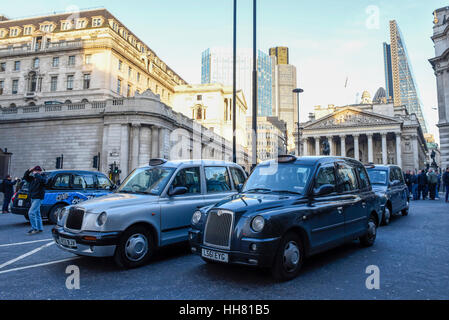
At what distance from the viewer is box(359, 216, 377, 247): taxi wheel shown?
6063mm

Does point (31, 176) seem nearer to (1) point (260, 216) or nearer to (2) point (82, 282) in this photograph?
(2) point (82, 282)

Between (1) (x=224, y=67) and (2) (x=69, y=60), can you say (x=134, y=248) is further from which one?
(1) (x=224, y=67)

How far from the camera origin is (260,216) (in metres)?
3.90

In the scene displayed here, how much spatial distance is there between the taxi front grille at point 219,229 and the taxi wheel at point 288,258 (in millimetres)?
704

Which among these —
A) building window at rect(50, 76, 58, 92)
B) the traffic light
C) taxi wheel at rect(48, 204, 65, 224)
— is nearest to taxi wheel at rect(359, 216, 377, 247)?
taxi wheel at rect(48, 204, 65, 224)

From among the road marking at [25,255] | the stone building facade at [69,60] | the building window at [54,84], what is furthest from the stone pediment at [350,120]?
the road marking at [25,255]

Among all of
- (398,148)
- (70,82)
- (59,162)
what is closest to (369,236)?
(59,162)

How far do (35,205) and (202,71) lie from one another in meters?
117

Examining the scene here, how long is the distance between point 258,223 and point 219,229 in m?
0.60

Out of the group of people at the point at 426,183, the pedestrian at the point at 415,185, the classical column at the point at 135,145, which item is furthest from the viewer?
the classical column at the point at 135,145

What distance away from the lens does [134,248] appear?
15.8 feet

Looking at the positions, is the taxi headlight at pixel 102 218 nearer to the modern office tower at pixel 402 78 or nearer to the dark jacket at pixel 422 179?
the dark jacket at pixel 422 179

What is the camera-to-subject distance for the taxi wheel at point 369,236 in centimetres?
606

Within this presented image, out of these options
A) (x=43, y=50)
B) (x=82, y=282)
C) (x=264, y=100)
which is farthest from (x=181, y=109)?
(x=264, y=100)
